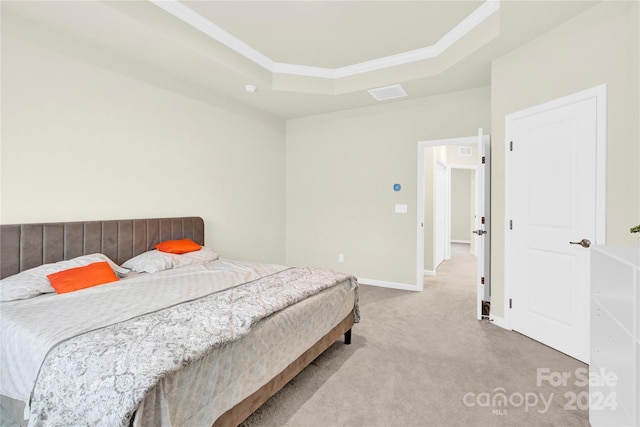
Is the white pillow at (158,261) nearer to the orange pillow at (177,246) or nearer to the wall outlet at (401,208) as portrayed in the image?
the orange pillow at (177,246)

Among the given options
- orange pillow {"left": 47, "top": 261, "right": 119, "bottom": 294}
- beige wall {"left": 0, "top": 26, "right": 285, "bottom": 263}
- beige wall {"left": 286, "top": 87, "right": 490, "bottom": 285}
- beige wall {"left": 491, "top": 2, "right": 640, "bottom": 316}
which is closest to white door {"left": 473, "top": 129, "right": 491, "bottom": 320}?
beige wall {"left": 491, "top": 2, "right": 640, "bottom": 316}

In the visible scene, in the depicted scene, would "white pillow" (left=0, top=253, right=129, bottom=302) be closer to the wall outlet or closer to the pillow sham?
the pillow sham

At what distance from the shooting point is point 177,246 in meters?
3.39

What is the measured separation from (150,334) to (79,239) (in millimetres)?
1913

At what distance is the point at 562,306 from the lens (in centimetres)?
266

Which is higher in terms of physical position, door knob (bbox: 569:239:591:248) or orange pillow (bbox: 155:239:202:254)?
door knob (bbox: 569:239:591:248)

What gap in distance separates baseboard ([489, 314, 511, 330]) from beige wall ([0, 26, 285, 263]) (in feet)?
→ 11.0

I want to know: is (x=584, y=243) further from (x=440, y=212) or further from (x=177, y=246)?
(x=440, y=212)

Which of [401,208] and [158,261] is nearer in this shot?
[158,261]

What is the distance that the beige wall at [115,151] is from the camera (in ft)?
8.29

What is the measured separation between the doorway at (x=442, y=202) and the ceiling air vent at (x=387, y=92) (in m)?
0.76

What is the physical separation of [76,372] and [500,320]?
3526 millimetres

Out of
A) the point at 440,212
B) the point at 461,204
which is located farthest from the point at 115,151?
the point at 461,204

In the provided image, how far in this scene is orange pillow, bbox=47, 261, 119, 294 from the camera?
227 cm
